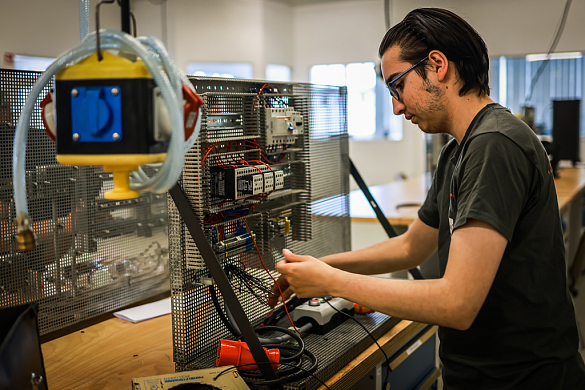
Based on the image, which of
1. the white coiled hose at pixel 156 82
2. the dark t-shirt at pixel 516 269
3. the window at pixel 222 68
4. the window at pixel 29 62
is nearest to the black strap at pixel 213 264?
the white coiled hose at pixel 156 82

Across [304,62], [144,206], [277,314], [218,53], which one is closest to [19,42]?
[218,53]

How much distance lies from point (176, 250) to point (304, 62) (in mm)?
7941

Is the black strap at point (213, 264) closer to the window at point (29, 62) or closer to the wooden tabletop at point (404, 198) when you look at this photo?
the wooden tabletop at point (404, 198)

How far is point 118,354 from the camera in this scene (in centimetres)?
133

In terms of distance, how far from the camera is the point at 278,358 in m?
1.13

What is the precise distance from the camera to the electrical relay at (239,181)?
46.9 inches

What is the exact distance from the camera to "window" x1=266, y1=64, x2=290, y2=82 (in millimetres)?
8055

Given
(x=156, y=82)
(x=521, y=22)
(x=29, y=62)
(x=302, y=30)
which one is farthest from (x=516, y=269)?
(x=302, y=30)

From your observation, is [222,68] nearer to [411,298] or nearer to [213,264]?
[213,264]

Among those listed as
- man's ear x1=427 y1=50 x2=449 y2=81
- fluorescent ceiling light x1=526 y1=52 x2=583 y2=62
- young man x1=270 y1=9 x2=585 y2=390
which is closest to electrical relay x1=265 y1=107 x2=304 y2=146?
young man x1=270 y1=9 x2=585 y2=390

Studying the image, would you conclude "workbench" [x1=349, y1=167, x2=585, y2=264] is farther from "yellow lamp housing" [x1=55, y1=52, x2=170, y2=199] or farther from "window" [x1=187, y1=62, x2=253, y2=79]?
"window" [x1=187, y1=62, x2=253, y2=79]

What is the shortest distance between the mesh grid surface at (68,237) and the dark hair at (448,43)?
886 millimetres

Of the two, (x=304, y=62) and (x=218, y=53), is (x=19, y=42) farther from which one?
(x=304, y=62)

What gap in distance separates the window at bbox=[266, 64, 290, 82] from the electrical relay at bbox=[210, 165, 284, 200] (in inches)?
273
